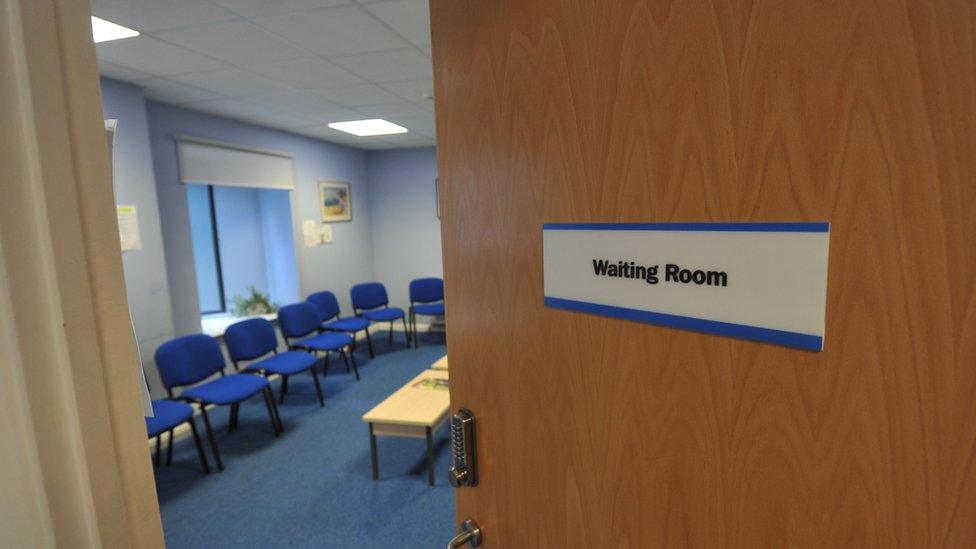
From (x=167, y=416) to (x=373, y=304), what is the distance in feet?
11.1

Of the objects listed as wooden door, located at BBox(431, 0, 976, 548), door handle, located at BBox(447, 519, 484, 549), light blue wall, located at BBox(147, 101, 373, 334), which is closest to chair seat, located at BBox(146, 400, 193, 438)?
light blue wall, located at BBox(147, 101, 373, 334)

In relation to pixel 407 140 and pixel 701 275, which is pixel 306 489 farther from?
pixel 407 140

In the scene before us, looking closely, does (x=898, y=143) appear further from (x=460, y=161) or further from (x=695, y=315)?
(x=460, y=161)

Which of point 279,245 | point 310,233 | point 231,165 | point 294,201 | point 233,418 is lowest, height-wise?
point 233,418

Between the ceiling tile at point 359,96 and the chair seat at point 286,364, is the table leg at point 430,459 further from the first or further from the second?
the ceiling tile at point 359,96

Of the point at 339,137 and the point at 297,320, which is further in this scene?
the point at 339,137

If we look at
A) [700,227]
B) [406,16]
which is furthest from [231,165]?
[700,227]

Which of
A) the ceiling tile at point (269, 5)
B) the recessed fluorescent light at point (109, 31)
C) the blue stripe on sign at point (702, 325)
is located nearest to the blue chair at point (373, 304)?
the recessed fluorescent light at point (109, 31)

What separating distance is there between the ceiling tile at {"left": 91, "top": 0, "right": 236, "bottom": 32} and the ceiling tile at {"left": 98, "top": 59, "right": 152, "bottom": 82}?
73 cm

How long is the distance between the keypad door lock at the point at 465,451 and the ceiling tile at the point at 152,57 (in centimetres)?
271

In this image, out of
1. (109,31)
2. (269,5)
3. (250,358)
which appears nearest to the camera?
(269,5)

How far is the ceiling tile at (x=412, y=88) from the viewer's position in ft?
11.5

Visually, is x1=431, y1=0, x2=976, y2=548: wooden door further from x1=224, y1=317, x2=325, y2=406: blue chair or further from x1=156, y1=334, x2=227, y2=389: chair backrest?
x1=224, y1=317, x2=325, y2=406: blue chair

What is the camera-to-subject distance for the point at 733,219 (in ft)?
1.92
